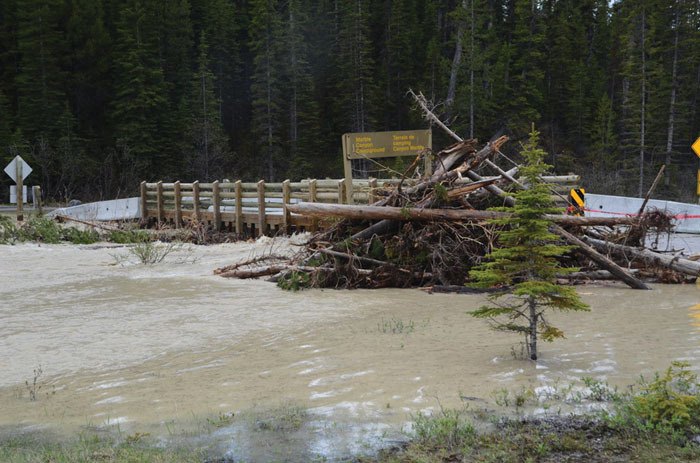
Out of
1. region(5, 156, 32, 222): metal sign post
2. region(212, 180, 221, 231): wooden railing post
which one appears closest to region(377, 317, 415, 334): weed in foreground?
region(212, 180, 221, 231): wooden railing post

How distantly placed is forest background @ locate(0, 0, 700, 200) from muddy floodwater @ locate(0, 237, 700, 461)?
3172 cm

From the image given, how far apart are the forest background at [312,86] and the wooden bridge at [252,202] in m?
16.3

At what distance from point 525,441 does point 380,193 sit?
8882 mm

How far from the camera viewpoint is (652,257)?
11.9 metres

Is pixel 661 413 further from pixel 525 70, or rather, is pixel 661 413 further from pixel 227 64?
pixel 227 64

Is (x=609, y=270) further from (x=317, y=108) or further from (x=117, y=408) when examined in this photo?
(x=317, y=108)

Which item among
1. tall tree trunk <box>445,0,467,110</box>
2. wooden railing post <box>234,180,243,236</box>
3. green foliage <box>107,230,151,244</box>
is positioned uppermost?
tall tree trunk <box>445,0,467,110</box>

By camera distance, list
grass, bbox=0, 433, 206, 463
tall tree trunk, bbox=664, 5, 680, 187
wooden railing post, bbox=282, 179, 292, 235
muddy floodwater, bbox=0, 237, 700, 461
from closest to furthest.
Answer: grass, bbox=0, 433, 206, 463 → muddy floodwater, bbox=0, 237, 700, 461 → wooden railing post, bbox=282, 179, 292, 235 → tall tree trunk, bbox=664, 5, 680, 187

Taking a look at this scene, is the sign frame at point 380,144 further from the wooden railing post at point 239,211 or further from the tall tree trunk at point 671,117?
the tall tree trunk at point 671,117

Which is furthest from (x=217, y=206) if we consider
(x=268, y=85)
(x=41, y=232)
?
(x=268, y=85)

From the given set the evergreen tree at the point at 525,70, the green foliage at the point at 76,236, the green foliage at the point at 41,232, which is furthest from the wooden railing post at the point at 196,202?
the evergreen tree at the point at 525,70

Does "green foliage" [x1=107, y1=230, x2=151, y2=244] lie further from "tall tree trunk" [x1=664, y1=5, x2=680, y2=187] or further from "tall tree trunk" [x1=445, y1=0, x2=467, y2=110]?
"tall tree trunk" [x1=664, y1=5, x2=680, y2=187]

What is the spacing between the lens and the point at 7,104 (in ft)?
156

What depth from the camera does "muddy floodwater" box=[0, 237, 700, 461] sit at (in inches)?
217
